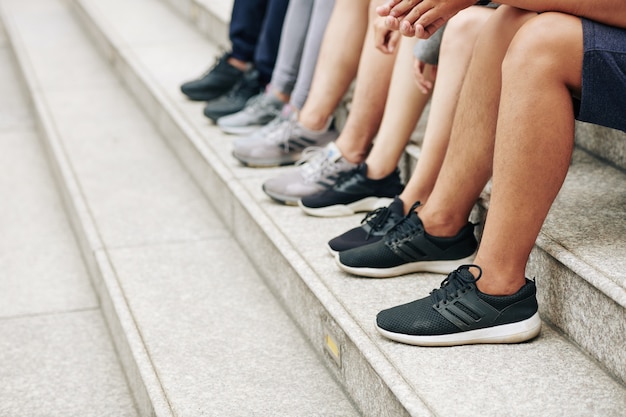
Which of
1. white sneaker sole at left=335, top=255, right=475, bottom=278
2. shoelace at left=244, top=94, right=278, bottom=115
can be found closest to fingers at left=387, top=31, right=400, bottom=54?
white sneaker sole at left=335, top=255, right=475, bottom=278

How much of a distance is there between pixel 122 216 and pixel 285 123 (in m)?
0.57

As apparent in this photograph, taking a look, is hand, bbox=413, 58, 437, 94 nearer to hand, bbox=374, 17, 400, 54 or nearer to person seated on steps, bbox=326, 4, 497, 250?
Answer: person seated on steps, bbox=326, 4, 497, 250

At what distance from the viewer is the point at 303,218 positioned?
86.3 inches

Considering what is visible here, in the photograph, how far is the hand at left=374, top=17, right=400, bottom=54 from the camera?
2.03m

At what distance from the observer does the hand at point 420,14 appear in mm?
1544

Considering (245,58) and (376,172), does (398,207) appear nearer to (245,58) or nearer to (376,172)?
(376,172)

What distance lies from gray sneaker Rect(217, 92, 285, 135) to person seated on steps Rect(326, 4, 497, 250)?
875 millimetres

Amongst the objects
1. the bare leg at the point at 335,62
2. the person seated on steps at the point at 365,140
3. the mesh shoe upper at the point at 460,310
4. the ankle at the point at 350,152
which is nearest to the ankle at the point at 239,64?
the bare leg at the point at 335,62

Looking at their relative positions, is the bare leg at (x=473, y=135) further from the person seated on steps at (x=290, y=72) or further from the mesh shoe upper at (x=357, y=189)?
the person seated on steps at (x=290, y=72)

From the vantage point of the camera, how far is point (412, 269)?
1831 millimetres

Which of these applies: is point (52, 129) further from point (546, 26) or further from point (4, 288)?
point (546, 26)

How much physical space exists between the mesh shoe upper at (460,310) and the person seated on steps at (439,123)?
0.30 m

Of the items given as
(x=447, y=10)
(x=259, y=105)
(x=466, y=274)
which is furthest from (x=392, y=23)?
(x=259, y=105)

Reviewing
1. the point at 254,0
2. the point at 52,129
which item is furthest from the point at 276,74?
the point at 52,129
